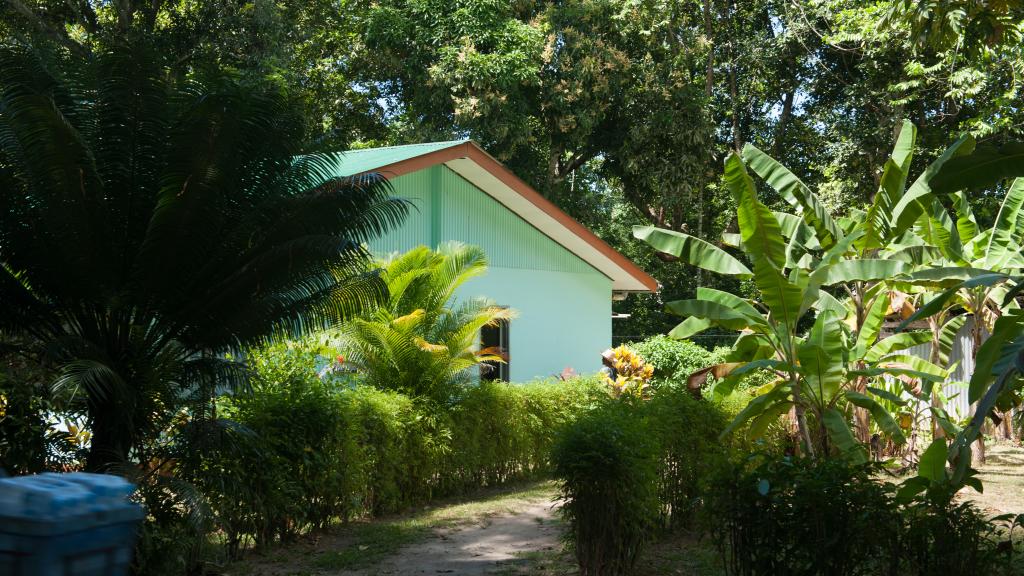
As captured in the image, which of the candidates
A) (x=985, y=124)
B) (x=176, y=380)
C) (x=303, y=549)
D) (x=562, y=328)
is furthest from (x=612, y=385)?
(x=985, y=124)

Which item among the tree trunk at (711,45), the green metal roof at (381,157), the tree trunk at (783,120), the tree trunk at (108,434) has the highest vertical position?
the tree trunk at (711,45)

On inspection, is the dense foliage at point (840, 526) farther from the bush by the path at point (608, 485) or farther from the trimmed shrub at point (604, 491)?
the trimmed shrub at point (604, 491)

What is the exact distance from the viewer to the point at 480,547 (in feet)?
29.7

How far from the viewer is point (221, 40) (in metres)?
24.3

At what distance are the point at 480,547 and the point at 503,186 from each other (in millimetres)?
10133

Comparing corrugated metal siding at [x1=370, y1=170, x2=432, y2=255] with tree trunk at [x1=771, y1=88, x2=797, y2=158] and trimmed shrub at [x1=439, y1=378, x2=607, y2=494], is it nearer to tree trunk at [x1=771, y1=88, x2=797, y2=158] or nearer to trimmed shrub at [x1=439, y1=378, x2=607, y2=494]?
trimmed shrub at [x1=439, y1=378, x2=607, y2=494]

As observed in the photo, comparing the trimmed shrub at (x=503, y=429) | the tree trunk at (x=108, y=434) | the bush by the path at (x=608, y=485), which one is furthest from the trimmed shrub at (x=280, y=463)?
the bush by the path at (x=608, y=485)

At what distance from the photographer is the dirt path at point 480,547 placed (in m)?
8.11

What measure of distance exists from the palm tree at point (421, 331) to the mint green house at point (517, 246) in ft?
9.75

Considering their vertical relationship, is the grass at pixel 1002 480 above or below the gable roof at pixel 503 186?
below

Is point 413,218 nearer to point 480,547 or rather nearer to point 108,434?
point 480,547

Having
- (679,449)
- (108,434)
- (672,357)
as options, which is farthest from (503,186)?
(108,434)

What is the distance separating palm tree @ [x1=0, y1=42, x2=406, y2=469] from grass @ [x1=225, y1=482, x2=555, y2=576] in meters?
1.66

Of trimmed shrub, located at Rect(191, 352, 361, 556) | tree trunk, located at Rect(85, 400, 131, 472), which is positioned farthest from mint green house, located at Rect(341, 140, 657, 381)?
tree trunk, located at Rect(85, 400, 131, 472)
